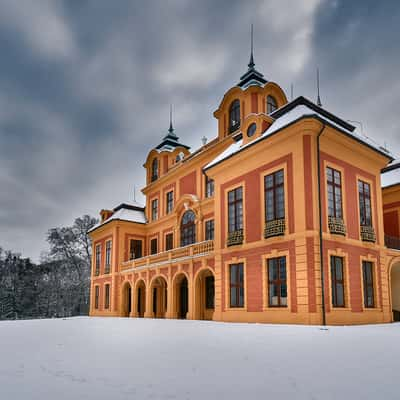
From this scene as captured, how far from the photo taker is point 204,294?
25.5 metres

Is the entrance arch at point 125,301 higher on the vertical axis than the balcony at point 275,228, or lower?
lower

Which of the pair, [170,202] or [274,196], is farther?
[170,202]

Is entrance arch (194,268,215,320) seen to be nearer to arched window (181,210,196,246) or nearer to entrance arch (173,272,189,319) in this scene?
entrance arch (173,272,189,319)

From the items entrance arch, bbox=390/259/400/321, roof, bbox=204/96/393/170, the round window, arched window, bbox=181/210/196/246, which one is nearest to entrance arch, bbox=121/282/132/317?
arched window, bbox=181/210/196/246

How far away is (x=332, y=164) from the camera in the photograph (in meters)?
18.7

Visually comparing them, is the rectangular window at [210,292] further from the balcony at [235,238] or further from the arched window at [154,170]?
the arched window at [154,170]

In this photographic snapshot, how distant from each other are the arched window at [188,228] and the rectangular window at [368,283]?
41.7 ft

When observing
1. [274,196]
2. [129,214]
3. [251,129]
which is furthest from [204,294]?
[129,214]

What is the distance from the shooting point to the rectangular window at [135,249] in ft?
117

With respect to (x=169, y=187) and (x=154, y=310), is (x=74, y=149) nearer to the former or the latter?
(x=169, y=187)

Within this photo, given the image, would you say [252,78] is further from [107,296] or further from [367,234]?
[107,296]

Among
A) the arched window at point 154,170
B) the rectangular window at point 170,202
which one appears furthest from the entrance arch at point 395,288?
the arched window at point 154,170

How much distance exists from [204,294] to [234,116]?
37.8ft

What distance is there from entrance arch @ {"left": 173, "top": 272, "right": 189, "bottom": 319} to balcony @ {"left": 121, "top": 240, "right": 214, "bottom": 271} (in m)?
1.22
